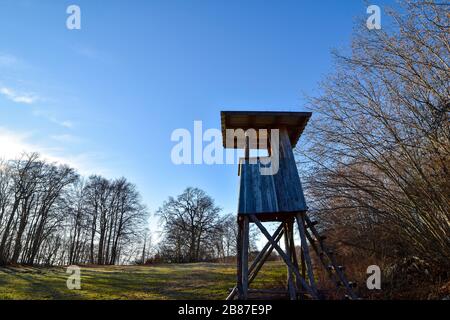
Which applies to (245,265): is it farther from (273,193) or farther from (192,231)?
(192,231)

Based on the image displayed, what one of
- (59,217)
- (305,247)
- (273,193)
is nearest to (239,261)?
(305,247)

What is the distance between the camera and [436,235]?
753cm

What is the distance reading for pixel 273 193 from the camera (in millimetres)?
7375

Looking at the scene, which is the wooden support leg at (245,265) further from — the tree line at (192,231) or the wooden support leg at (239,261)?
the tree line at (192,231)

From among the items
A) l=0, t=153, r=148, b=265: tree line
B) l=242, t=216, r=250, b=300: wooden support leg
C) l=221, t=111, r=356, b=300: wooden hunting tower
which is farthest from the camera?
l=0, t=153, r=148, b=265: tree line

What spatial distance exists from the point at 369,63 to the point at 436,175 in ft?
11.6

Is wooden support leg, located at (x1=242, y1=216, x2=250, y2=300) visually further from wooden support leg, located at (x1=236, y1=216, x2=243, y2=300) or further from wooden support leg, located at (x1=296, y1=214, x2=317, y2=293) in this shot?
wooden support leg, located at (x1=296, y1=214, x2=317, y2=293)

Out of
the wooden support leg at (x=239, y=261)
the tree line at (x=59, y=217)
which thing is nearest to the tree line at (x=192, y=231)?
the tree line at (x=59, y=217)

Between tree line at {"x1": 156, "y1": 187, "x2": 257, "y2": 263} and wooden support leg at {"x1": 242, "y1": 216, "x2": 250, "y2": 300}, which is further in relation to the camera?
tree line at {"x1": 156, "y1": 187, "x2": 257, "y2": 263}

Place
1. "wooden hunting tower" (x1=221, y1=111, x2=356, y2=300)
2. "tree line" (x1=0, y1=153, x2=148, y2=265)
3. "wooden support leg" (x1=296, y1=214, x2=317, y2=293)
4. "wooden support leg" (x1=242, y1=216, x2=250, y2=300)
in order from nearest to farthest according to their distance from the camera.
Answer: "wooden support leg" (x1=296, y1=214, x2=317, y2=293) < "wooden support leg" (x1=242, y1=216, x2=250, y2=300) < "wooden hunting tower" (x1=221, y1=111, x2=356, y2=300) < "tree line" (x1=0, y1=153, x2=148, y2=265)

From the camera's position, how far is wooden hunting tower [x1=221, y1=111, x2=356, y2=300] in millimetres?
7016

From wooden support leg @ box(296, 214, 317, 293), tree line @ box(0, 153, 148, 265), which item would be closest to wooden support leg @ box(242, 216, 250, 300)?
wooden support leg @ box(296, 214, 317, 293)
